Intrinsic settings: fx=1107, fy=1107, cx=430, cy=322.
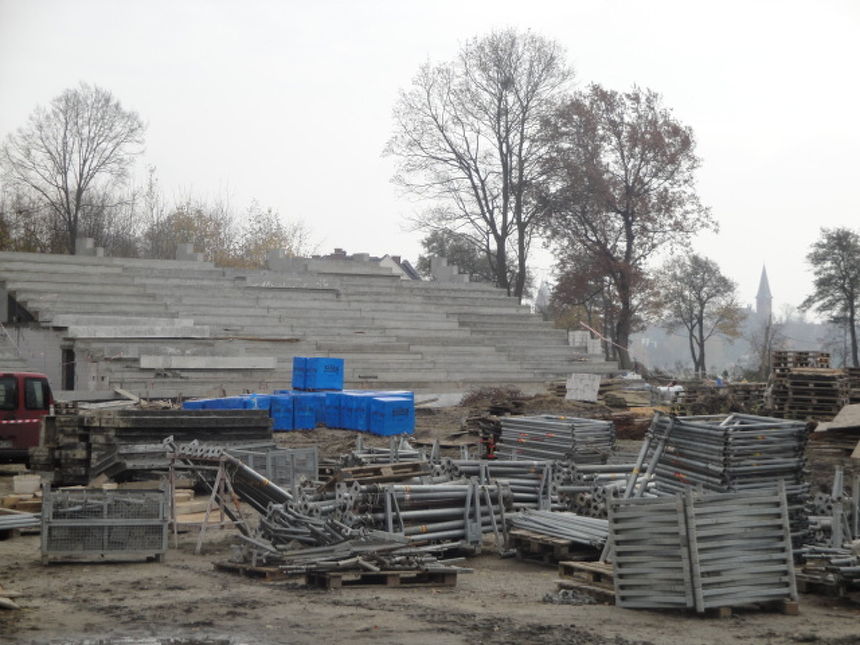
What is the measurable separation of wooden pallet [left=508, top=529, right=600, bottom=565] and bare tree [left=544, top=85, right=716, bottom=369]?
4046 centimetres

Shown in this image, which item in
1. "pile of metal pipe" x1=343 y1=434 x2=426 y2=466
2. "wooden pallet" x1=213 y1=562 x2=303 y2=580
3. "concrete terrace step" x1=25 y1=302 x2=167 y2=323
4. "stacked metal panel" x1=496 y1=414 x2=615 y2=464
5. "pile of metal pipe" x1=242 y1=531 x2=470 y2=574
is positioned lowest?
"wooden pallet" x1=213 y1=562 x2=303 y2=580

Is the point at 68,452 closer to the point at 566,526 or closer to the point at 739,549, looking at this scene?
the point at 566,526

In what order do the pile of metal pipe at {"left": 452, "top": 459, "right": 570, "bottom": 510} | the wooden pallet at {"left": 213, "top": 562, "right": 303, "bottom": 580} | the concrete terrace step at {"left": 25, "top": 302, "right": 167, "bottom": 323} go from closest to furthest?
the wooden pallet at {"left": 213, "top": 562, "right": 303, "bottom": 580} < the pile of metal pipe at {"left": 452, "top": 459, "right": 570, "bottom": 510} < the concrete terrace step at {"left": 25, "top": 302, "right": 167, "bottom": 323}

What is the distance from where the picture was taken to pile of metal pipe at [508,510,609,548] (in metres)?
13.0

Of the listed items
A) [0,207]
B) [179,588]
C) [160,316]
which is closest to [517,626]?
[179,588]

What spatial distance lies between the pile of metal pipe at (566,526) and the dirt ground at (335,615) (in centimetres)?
69

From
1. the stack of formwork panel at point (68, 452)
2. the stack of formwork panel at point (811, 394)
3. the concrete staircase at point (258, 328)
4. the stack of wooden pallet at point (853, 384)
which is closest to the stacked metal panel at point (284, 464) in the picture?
the stack of formwork panel at point (68, 452)

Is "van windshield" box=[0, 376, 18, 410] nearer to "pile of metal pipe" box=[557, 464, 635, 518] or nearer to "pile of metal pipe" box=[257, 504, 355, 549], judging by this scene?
"pile of metal pipe" box=[257, 504, 355, 549]

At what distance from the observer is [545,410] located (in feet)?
96.2

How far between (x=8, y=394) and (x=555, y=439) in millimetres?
10270

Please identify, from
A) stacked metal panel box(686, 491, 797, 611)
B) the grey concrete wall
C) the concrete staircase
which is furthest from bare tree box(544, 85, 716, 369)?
Result: stacked metal panel box(686, 491, 797, 611)

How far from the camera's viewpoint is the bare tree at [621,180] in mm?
53812

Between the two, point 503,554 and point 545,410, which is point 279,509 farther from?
point 545,410

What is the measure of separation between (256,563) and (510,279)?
54.6 metres
